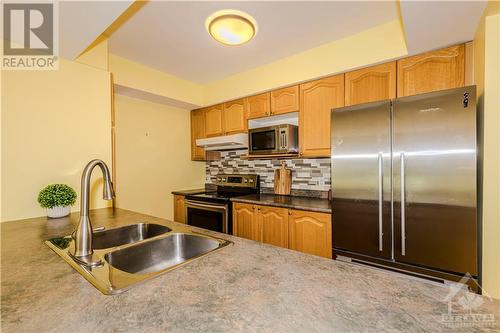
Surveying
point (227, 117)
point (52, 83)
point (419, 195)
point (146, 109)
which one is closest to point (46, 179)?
point (52, 83)

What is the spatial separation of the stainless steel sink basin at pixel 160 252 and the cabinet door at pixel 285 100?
6.27 feet

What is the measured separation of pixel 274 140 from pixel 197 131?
1517 mm

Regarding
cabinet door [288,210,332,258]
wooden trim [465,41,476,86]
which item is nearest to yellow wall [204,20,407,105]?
wooden trim [465,41,476,86]

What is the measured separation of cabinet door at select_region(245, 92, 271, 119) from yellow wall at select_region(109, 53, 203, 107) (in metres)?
0.88

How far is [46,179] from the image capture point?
183cm

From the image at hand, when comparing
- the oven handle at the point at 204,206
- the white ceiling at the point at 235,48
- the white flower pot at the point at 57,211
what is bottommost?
the oven handle at the point at 204,206

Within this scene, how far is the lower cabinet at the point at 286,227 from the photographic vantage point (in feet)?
6.89

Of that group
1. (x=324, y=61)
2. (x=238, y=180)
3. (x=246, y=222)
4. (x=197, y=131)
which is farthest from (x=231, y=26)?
(x=197, y=131)

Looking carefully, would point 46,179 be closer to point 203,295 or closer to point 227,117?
point 203,295

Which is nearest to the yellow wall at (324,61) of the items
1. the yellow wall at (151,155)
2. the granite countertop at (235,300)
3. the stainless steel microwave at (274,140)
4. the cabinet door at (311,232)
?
the stainless steel microwave at (274,140)

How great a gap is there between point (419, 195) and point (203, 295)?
1587mm

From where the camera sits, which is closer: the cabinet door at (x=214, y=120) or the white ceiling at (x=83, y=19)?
the white ceiling at (x=83, y=19)

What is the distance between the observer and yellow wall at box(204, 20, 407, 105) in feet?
6.47

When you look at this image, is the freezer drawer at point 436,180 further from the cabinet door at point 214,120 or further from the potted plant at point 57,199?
the potted plant at point 57,199
